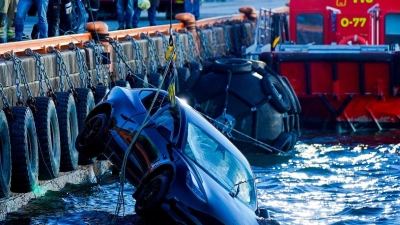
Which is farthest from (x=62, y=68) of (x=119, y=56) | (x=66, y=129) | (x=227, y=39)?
(x=227, y=39)

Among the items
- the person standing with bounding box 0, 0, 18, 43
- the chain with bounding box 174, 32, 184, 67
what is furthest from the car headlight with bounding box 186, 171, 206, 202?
the chain with bounding box 174, 32, 184, 67

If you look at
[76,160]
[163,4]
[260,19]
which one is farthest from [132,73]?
[163,4]

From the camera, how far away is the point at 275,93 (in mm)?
16141

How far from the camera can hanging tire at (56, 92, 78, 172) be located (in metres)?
12.9

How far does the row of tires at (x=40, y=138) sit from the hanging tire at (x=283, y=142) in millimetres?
3210

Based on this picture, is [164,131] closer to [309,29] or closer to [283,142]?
[283,142]

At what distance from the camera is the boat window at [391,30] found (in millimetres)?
21047

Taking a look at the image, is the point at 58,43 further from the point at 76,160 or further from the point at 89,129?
the point at 89,129

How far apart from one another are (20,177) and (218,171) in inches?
101

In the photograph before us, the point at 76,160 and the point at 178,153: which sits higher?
the point at 178,153

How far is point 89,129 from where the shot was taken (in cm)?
1104

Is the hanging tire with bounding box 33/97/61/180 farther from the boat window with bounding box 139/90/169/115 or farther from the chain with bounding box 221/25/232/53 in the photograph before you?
the chain with bounding box 221/25/232/53

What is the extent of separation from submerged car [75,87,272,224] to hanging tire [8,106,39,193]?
2.13 feet

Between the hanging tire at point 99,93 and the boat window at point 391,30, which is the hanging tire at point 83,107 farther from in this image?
the boat window at point 391,30
